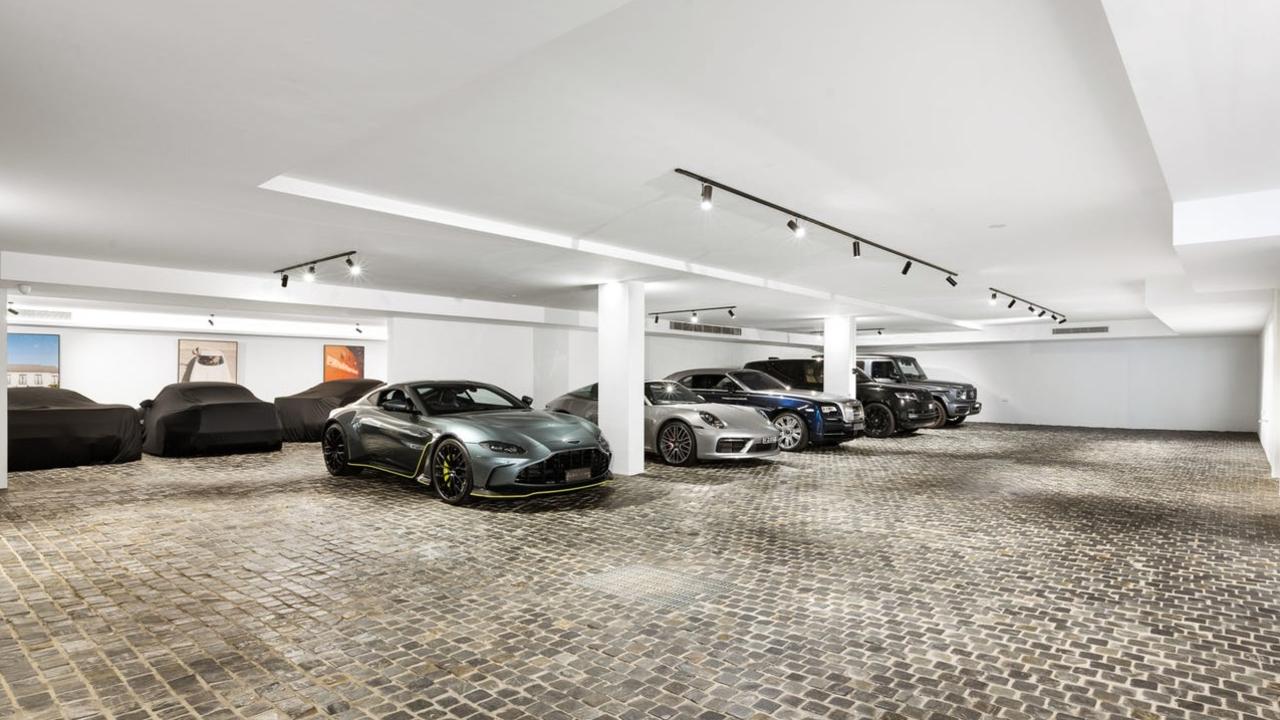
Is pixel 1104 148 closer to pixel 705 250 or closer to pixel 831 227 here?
pixel 831 227

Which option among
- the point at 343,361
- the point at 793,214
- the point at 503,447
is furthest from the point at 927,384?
the point at 343,361

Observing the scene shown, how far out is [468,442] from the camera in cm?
632

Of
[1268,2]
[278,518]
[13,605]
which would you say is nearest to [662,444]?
[278,518]

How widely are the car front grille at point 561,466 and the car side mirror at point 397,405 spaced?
5.99ft

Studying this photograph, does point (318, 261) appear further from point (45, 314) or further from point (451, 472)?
point (45, 314)

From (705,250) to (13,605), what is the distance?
6.33 metres

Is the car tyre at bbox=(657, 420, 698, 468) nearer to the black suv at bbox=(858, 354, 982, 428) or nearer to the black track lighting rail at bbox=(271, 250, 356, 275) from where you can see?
the black track lighting rail at bbox=(271, 250, 356, 275)

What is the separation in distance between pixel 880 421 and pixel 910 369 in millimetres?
3232

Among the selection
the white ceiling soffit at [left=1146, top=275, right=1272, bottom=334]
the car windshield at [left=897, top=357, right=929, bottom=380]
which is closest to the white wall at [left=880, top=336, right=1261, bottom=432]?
the car windshield at [left=897, top=357, right=929, bottom=380]

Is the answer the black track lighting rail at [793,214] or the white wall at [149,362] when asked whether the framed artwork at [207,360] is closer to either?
the white wall at [149,362]

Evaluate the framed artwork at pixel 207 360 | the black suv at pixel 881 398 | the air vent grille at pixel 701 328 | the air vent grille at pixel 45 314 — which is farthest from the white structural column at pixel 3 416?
the air vent grille at pixel 701 328

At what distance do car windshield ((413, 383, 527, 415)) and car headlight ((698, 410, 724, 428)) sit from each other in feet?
8.60

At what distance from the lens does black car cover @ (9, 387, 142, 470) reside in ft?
27.1

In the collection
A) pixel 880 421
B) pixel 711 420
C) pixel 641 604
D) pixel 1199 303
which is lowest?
pixel 641 604
